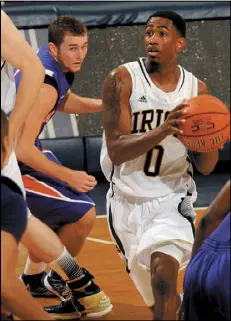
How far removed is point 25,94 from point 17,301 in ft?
3.71

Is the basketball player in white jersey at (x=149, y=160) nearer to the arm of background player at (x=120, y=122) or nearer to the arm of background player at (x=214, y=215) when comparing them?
the arm of background player at (x=120, y=122)

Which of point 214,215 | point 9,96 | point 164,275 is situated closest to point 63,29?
point 9,96

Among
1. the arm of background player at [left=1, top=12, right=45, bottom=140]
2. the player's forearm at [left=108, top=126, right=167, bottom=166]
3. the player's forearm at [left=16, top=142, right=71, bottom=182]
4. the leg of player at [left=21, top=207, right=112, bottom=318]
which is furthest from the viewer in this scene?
the player's forearm at [left=16, top=142, right=71, bottom=182]

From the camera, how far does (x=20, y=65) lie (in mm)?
4277

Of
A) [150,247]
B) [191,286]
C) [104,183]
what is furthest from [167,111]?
[104,183]

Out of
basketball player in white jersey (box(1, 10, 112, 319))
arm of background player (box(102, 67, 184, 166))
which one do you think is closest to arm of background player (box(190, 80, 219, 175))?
arm of background player (box(102, 67, 184, 166))

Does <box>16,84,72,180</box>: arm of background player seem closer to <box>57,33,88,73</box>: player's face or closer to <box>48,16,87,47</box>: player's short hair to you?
<box>57,33,88,73</box>: player's face

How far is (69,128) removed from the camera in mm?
9555

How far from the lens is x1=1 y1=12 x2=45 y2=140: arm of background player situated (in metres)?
4.18

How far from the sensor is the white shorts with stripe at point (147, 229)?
4828 mm

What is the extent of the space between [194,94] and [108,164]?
0.64 m

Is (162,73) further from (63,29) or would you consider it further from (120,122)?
(63,29)

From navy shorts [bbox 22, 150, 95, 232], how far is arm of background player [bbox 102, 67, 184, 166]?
0.83m

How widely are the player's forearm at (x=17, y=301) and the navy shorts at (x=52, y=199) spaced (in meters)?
2.03
